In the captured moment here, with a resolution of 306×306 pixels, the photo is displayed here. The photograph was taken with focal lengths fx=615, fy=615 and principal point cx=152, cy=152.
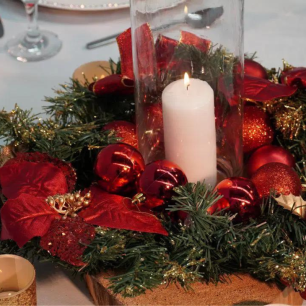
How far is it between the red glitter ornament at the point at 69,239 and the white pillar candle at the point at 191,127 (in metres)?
Answer: 0.13

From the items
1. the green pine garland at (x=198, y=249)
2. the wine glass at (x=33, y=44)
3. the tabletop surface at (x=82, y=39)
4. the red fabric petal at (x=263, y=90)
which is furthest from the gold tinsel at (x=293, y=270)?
the wine glass at (x=33, y=44)

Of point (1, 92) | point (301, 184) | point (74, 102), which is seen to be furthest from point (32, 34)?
point (301, 184)

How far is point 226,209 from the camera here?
0.57 meters

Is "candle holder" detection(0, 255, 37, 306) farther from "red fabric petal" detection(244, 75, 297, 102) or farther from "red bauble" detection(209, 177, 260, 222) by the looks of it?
"red fabric petal" detection(244, 75, 297, 102)

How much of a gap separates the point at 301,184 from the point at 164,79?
184 millimetres

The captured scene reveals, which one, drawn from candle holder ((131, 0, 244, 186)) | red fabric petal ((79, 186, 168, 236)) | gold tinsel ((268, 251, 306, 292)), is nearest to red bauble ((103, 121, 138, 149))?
candle holder ((131, 0, 244, 186))

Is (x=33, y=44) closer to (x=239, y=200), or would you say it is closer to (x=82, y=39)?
(x=82, y=39)

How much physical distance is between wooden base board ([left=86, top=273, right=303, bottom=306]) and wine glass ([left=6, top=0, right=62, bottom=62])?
0.52 metres

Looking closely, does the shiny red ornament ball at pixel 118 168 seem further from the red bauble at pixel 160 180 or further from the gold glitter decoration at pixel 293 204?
the gold glitter decoration at pixel 293 204

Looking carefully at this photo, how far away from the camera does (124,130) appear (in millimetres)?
693

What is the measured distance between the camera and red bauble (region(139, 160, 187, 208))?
568 millimetres

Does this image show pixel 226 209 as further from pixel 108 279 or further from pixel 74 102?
pixel 74 102

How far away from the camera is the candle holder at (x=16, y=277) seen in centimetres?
51

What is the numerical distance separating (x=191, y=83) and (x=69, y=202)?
0.56ft
